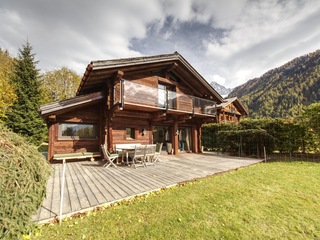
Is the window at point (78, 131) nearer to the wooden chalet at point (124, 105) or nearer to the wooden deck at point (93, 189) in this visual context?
the wooden chalet at point (124, 105)

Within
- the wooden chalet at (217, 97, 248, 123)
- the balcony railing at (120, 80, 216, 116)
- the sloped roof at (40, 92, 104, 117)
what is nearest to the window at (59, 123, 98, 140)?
the sloped roof at (40, 92, 104, 117)

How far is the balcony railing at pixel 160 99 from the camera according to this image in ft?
27.4


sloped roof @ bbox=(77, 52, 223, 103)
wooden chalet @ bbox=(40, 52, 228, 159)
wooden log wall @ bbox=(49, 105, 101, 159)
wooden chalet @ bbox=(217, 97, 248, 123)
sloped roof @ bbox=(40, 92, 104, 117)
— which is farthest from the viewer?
wooden chalet @ bbox=(217, 97, 248, 123)

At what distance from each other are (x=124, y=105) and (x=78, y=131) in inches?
140

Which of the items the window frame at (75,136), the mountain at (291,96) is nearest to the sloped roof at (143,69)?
the window frame at (75,136)

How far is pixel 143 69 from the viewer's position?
9.91 m

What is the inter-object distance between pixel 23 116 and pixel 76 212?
19.1 m

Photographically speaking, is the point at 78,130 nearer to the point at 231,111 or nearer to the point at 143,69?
the point at 143,69

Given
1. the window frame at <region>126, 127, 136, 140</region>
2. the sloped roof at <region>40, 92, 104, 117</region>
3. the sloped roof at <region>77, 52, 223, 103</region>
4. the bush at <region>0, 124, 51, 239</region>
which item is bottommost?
the bush at <region>0, 124, 51, 239</region>

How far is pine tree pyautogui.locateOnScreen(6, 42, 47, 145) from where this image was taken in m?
16.2

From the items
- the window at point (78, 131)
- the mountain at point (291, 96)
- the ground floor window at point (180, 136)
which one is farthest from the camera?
the mountain at point (291, 96)

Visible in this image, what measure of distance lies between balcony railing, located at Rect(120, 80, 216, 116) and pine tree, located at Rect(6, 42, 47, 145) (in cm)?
1464

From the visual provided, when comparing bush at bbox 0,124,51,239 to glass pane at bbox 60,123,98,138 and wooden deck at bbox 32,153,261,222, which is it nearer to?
wooden deck at bbox 32,153,261,222

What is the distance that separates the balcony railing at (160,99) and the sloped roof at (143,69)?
1001 millimetres
